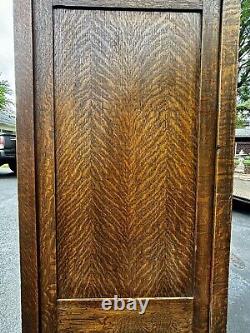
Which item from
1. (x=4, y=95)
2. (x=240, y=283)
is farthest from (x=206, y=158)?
(x=4, y=95)

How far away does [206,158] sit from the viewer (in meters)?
0.81

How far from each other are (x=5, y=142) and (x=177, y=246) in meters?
5.19

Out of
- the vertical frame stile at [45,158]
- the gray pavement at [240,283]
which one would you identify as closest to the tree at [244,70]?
the gray pavement at [240,283]

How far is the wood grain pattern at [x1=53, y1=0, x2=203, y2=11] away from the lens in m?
0.77

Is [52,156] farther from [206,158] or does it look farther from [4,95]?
[4,95]

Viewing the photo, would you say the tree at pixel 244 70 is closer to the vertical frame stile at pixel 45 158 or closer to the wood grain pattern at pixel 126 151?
the wood grain pattern at pixel 126 151

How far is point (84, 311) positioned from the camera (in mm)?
855

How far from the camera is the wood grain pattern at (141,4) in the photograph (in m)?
0.77

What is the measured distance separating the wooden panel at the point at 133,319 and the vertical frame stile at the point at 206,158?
4 cm

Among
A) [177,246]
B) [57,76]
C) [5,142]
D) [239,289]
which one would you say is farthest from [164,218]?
[5,142]

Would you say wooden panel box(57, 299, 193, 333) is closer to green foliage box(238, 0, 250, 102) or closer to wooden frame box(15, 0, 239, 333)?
wooden frame box(15, 0, 239, 333)

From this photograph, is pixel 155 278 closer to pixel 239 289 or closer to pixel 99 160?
pixel 99 160

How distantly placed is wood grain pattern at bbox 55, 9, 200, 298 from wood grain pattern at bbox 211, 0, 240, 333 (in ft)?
0.20

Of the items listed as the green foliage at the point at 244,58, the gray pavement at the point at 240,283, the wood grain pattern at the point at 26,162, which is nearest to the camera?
the wood grain pattern at the point at 26,162
